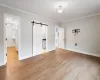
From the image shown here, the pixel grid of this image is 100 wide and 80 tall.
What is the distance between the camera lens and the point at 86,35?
16.0 ft

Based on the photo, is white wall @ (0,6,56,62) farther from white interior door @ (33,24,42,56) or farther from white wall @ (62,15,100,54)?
white wall @ (62,15,100,54)

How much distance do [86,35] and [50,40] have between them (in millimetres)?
2598

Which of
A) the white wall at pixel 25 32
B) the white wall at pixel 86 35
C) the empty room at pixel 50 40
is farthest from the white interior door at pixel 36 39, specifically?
the white wall at pixel 86 35

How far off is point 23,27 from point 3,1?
1.41m

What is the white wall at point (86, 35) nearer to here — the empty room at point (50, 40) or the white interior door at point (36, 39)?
the empty room at point (50, 40)

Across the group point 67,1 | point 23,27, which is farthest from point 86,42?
point 23,27

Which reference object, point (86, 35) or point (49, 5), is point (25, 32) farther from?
point (86, 35)

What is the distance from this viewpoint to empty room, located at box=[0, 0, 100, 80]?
2537 millimetres

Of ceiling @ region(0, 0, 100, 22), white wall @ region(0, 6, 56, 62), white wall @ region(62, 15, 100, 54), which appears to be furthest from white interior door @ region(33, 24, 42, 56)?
white wall @ region(62, 15, 100, 54)

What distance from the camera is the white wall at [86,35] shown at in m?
4.35

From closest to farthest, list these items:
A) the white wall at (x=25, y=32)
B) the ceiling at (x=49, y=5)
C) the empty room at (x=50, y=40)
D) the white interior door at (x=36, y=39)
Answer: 1. the empty room at (x=50, y=40)
2. the ceiling at (x=49, y=5)
3. the white wall at (x=25, y=32)
4. the white interior door at (x=36, y=39)

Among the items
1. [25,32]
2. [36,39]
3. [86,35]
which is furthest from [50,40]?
[86,35]

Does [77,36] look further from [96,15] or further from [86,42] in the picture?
[96,15]

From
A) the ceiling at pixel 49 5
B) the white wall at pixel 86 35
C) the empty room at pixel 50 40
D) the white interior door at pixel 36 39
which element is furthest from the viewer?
the white interior door at pixel 36 39
